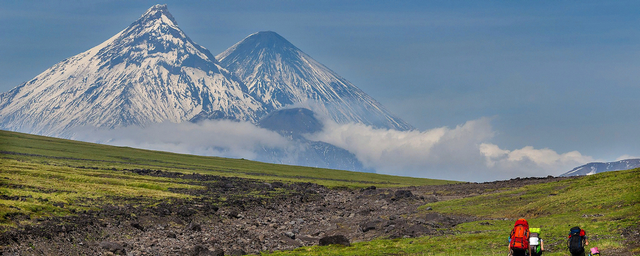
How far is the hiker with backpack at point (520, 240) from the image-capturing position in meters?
24.5

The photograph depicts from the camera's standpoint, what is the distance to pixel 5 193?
56.8 meters

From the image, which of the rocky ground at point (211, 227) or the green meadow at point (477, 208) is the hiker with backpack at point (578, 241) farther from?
the rocky ground at point (211, 227)

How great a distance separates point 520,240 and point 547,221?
2903cm

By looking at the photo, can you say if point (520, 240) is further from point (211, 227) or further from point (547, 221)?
point (211, 227)

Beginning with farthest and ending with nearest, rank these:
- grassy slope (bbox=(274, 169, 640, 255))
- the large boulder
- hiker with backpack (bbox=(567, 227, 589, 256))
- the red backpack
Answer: the large boulder
grassy slope (bbox=(274, 169, 640, 255))
hiker with backpack (bbox=(567, 227, 589, 256))
the red backpack

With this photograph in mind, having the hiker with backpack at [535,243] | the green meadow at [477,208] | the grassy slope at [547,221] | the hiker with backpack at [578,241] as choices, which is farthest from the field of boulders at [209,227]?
the hiker with backpack at [578,241]

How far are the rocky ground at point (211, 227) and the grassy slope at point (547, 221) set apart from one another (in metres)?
4.42

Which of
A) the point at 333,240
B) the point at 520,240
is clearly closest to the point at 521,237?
the point at 520,240

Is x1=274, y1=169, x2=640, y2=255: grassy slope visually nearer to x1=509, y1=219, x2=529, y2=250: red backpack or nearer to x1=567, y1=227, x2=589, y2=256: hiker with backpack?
x1=567, y1=227, x2=589, y2=256: hiker with backpack

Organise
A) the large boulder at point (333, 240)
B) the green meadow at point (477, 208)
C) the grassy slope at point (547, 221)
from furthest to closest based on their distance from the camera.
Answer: the large boulder at point (333, 240), the green meadow at point (477, 208), the grassy slope at point (547, 221)

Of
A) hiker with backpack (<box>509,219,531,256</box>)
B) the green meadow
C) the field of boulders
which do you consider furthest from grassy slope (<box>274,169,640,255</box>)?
hiker with backpack (<box>509,219,531,256</box>)

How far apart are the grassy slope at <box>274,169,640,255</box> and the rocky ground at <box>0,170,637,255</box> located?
442 centimetres

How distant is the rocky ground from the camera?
4228 cm

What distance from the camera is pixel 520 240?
80.3 feet
